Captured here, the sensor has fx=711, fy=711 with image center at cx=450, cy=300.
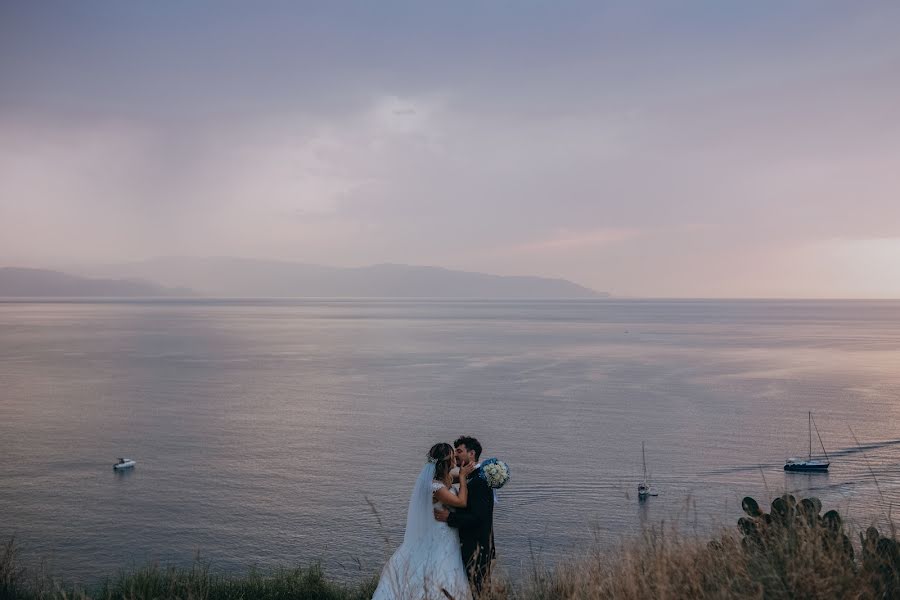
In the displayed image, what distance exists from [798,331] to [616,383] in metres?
118

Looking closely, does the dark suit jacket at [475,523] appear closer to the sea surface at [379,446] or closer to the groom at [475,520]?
the groom at [475,520]

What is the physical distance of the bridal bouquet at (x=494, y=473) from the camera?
764 cm

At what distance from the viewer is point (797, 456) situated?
154ft

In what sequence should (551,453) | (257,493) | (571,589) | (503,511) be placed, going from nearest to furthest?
(571,589)
(503,511)
(257,493)
(551,453)

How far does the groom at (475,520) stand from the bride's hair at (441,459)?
0.60 feet

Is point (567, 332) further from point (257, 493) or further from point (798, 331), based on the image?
point (257, 493)

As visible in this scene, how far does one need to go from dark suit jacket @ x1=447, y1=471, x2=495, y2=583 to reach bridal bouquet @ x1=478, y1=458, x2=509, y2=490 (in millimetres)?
108

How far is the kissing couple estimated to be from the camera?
25.6 feet

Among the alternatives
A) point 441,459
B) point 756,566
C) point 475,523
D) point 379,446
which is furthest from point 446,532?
point 379,446

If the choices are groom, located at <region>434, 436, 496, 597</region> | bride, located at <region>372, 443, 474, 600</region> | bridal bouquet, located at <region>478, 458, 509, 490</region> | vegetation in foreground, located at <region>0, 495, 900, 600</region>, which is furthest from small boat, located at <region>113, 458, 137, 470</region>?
bridal bouquet, located at <region>478, 458, 509, 490</region>

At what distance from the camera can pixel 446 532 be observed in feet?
26.2

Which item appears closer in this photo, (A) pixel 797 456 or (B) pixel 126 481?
(B) pixel 126 481

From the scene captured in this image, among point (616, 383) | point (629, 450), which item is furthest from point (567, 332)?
point (629, 450)

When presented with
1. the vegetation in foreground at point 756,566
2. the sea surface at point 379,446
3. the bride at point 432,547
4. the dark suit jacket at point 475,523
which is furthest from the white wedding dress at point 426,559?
the sea surface at point 379,446
